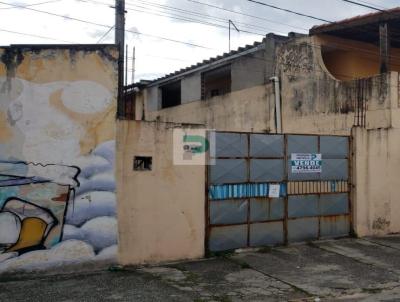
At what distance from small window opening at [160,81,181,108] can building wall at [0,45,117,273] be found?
12999mm

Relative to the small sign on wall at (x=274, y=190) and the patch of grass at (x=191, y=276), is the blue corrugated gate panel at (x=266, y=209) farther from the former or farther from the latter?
the patch of grass at (x=191, y=276)

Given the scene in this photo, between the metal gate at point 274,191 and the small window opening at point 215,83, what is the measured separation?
8.18 metres

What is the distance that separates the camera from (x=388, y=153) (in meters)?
11.4

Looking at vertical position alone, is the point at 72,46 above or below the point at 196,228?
above

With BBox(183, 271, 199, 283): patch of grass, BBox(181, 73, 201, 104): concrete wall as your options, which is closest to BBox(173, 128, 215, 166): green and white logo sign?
BBox(183, 271, 199, 283): patch of grass

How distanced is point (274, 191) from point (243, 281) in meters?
2.80

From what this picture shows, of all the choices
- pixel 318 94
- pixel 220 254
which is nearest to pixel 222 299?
pixel 220 254

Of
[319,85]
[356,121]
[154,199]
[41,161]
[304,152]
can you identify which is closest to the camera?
[41,161]

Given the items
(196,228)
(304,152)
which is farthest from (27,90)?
(304,152)

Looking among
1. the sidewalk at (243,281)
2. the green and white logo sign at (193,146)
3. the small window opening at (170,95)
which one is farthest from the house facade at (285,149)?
the small window opening at (170,95)

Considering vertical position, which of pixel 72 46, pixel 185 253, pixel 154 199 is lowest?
pixel 185 253

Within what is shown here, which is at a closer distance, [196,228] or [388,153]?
[196,228]

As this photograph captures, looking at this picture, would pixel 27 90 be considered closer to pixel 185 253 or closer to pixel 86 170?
pixel 86 170

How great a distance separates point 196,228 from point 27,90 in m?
3.76
